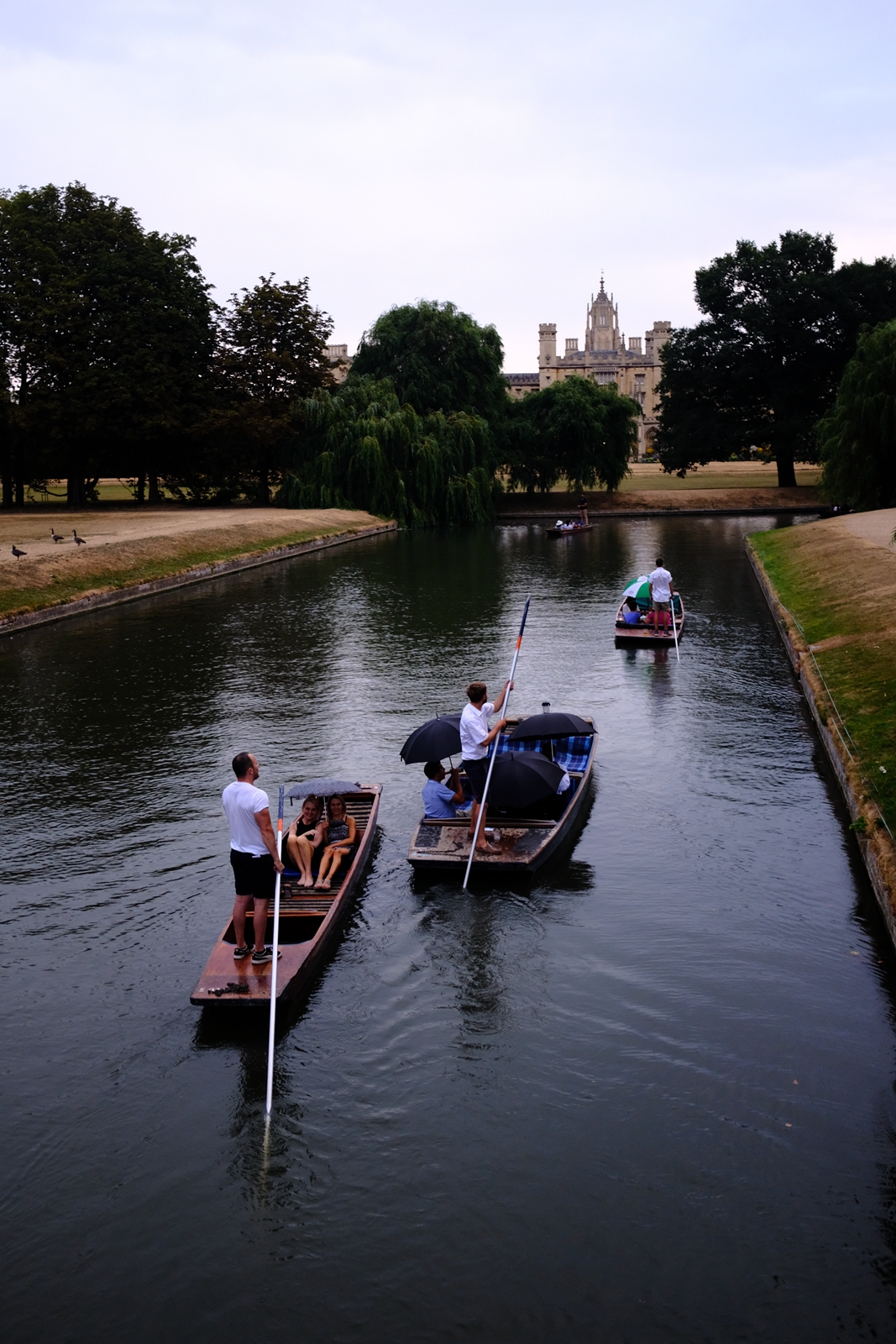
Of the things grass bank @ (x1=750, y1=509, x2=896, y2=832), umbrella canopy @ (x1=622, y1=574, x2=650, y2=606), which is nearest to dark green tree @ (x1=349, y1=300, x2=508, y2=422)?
grass bank @ (x1=750, y1=509, x2=896, y2=832)

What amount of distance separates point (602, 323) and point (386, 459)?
428 ft

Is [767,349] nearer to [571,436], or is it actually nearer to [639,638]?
[571,436]

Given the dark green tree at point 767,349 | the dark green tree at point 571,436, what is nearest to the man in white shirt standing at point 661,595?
the dark green tree at point 571,436

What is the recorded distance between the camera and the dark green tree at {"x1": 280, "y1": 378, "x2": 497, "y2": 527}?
59.8m

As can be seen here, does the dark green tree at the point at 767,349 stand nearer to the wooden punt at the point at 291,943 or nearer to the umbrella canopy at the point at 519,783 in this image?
the umbrella canopy at the point at 519,783

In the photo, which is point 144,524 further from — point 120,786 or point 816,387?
point 816,387

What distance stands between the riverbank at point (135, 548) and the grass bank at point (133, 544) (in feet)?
0.12

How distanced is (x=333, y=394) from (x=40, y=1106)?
60636 mm

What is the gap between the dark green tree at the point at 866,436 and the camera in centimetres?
4712

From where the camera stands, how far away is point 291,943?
10305mm

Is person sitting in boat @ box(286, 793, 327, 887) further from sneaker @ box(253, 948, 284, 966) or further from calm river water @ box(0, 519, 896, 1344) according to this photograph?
sneaker @ box(253, 948, 284, 966)

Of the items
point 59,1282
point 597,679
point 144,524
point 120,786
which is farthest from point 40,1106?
point 144,524

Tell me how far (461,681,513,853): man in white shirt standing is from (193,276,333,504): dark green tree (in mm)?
50527

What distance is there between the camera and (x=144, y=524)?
164 feet
